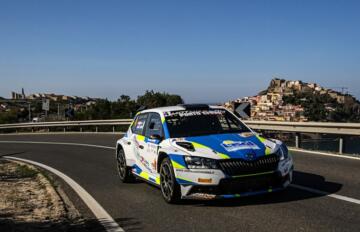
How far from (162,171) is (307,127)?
838 cm

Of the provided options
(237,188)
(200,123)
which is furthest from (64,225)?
(200,123)

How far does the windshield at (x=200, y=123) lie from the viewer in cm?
807

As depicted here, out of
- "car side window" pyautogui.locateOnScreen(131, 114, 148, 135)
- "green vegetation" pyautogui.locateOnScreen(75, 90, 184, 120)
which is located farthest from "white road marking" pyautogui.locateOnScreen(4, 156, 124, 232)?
"green vegetation" pyautogui.locateOnScreen(75, 90, 184, 120)

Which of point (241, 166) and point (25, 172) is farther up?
point (241, 166)

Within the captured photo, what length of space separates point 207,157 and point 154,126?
2104 millimetres

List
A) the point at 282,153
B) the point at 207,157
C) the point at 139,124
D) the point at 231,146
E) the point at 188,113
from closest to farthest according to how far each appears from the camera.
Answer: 1. the point at 207,157
2. the point at 231,146
3. the point at 282,153
4. the point at 188,113
5. the point at 139,124

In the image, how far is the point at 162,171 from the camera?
7.68 meters

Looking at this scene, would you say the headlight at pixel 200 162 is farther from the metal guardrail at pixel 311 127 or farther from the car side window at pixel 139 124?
the metal guardrail at pixel 311 127

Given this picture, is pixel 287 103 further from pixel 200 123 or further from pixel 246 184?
pixel 246 184

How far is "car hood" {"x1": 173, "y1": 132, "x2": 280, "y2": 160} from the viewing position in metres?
6.79

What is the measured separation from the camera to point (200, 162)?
684cm

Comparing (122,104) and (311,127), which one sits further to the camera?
(122,104)

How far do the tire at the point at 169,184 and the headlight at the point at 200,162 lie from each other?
372 millimetres

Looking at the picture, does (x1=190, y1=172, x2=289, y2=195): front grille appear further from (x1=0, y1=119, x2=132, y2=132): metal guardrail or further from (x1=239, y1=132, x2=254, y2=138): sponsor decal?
(x1=0, y1=119, x2=132, y2=132): metal guardrail
